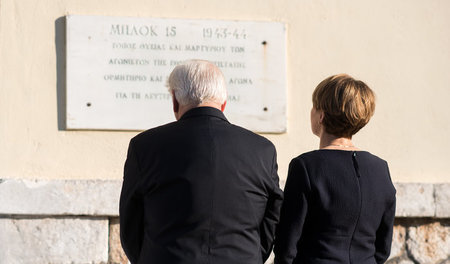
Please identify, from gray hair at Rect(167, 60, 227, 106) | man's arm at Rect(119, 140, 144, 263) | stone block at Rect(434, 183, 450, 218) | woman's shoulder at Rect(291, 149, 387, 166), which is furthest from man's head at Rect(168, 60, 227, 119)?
stone block at Rect(434, 183, 450, 218)

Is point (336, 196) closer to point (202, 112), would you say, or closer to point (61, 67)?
point (202, 112)

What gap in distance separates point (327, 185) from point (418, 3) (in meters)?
2.36

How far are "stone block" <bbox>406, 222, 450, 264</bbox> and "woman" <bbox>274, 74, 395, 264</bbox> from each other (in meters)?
1.70

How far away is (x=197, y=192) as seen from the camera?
203cm

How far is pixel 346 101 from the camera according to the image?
7.50ft

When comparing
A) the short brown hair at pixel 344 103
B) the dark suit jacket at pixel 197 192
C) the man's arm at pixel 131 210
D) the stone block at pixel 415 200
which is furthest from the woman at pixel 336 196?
the stone block at pixel 415 200

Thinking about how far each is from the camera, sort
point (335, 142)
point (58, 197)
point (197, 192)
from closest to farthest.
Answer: point (197, 192)
point (335, 142)
point (58, 197)

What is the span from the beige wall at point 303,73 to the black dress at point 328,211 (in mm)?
1655

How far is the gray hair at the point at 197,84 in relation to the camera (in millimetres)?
2172

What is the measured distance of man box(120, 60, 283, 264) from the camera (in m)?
2.03

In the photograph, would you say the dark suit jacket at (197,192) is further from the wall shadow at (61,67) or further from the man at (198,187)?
the wall shadow at (61,67)

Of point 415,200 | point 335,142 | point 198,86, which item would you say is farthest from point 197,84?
point 415,200

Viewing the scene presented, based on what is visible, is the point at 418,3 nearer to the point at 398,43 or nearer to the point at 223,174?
the point at 398,43

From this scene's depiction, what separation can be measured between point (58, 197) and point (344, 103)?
198 centimetres
